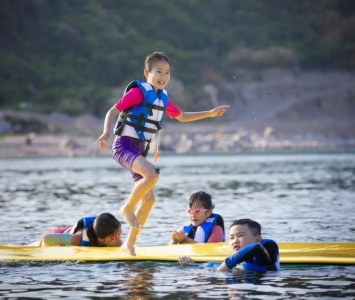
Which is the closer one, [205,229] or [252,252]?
[252,252]

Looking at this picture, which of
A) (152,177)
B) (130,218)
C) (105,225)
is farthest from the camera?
(105,225)

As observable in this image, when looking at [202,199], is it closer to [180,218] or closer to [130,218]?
[130,218]

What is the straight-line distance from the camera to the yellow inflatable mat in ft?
34.3

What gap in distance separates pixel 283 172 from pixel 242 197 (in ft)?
37.2

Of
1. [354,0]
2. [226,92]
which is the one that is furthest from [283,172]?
[354,0]

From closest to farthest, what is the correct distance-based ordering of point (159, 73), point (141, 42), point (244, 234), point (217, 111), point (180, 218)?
point (244, 234) < point (159, 73) < point (217, 111) < point (180, 218) < point (141, 42)

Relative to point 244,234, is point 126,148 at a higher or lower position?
higher

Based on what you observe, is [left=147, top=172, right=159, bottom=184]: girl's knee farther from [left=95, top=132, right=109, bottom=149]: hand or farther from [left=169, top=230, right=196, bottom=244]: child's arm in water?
[left=169, top=230, right=196, bottom=244]: child's arm in water

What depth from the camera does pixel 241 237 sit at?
1006 cm

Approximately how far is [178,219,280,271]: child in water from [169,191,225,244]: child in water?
4.68 feet

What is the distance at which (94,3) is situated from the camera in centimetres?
8731

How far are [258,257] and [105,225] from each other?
2140mm

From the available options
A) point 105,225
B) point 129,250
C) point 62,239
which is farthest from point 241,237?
point 62,239

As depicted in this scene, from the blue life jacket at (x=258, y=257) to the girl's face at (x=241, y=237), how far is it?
10cm
